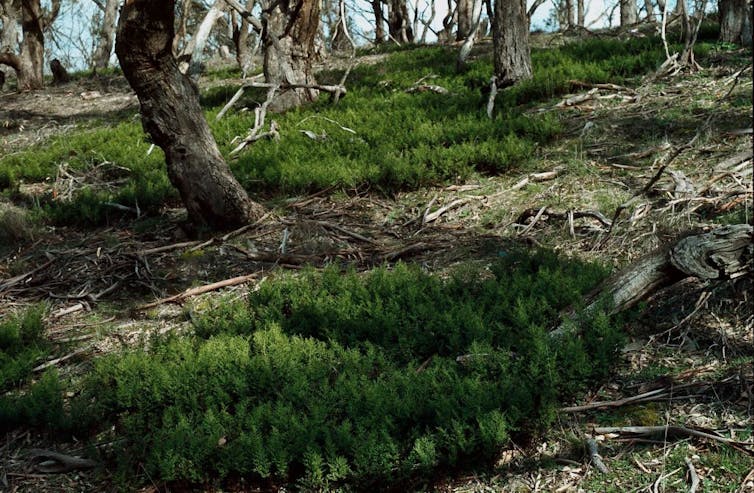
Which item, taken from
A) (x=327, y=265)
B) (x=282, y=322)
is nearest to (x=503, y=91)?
(x=327, y=265)

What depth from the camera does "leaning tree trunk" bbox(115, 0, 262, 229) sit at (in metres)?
6.34

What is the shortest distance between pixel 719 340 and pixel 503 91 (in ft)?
20.9

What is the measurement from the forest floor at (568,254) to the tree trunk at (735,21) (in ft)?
3.09

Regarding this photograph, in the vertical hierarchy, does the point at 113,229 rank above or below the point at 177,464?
above

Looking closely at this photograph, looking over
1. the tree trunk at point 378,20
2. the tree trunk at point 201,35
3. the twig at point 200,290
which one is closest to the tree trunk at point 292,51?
the tree trunk at point 201,35

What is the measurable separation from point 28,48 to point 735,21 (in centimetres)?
1515

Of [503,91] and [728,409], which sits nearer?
[728,409]

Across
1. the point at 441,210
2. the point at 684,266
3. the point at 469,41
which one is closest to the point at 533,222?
the point at 441,210

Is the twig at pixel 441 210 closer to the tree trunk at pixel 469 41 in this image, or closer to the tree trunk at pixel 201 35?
the tree trunk at pixel 201 35

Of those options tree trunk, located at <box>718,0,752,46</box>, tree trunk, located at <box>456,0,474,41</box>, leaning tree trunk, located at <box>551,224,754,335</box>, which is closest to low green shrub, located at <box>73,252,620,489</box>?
leaning tree trunk, located at <box>551,224,754,335</box>

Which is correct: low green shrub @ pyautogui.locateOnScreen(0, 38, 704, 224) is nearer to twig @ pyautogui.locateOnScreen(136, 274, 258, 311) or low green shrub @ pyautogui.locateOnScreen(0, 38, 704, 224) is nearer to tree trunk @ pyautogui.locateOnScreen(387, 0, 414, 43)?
twig @ pyautogui.locateOnScreen(136, 274, 258, 311)

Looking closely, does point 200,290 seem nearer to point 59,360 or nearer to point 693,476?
point 59,360

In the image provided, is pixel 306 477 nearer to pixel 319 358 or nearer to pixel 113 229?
pixel 319 358

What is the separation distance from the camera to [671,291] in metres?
4.88
